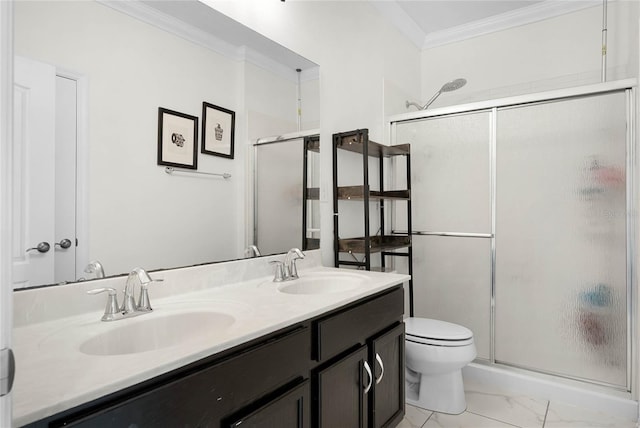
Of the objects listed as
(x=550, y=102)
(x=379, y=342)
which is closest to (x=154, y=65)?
(x=379, y=342)

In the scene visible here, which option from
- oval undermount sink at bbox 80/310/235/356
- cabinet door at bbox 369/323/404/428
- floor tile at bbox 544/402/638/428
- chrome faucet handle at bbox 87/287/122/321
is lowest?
floor tile at bbox 544/402/638/428

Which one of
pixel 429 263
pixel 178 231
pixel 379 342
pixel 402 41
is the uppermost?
pixel 402 41

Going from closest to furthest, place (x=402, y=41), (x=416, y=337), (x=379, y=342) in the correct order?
(x=379, y=342) < (x=416, y=337) < (x=402, y=41)

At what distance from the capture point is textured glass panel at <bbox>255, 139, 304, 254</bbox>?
1.71m

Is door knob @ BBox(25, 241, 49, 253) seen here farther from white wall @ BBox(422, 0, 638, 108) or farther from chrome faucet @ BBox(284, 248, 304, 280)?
white wall @ BBox(422, 0, 638, 108)

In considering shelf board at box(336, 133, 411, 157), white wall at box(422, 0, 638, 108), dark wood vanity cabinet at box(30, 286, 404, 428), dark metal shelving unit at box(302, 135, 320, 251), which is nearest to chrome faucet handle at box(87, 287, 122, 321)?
dark wood vanity cabinet at box(30, 286, 404, 428)

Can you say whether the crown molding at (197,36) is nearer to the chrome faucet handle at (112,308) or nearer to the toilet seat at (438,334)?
the chrome faucet handle at (112,308)

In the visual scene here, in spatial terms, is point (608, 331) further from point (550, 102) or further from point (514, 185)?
point (550, 102)

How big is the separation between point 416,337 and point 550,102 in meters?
1.63

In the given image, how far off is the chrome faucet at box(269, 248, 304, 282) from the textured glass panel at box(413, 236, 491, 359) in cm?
126

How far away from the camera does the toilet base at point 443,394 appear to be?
6.81ft

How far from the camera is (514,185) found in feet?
7.78

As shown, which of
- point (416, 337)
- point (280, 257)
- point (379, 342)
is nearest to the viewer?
point (379, 342)

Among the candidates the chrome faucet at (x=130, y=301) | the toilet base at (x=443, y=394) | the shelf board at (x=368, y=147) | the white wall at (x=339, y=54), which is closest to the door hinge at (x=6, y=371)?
the chrome faucet at (x=130, y=301)
